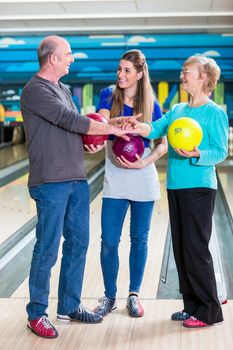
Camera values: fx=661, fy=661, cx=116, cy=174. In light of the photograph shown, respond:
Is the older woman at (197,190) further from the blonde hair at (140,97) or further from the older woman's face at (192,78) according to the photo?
the blonde hair at (140,97)

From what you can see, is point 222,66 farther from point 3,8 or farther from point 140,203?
point 140,203

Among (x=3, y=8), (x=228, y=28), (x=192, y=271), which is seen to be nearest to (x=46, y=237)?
(x=192, y=271)

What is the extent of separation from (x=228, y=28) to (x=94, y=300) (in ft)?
20.9

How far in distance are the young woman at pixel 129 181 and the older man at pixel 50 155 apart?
0.22 meters

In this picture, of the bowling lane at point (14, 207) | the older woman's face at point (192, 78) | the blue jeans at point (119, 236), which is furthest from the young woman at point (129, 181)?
the bowling lane at point (14, 207)

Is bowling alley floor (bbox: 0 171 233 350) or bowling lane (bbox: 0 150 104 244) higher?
bowling alley floor (bbox: 0 171 233 350)

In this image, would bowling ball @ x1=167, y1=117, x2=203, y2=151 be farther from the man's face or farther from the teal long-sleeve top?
the man's face

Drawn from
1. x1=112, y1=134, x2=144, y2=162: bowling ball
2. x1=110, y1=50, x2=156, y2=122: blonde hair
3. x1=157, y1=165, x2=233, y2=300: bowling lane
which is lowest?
x1=157, y1=165, x2=233, y2=300: bowling lane

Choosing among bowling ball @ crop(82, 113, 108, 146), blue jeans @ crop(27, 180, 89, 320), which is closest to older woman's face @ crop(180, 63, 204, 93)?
bowling ball @ crop(82, 113, 108, 146)

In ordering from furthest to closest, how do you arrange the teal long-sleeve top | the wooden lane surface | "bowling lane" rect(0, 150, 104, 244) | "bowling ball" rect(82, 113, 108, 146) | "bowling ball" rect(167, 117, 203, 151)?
1. "bowling lane" rect(0, 150, 104, 244)
2. the wooden lane surface
3. "bowling ball" rect(82, 113, 108, 146)
4. the teal long-sleeve top
5. "bowling ball" rect(167, 117, 203, 151)

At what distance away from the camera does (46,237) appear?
302 centimetres

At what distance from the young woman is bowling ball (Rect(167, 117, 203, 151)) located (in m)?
0.33

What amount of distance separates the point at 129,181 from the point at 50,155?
1.54 ft

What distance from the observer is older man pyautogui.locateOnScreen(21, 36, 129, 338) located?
2.95 meters
